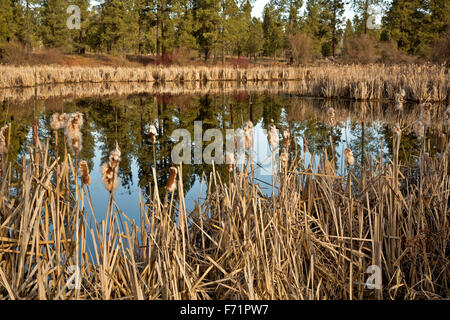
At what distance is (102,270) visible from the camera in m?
1.84

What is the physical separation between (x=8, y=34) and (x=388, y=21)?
3031 cm

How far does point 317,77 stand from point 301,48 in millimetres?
20431

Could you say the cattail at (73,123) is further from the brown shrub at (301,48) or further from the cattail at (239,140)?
the brown shrub at (301,48)

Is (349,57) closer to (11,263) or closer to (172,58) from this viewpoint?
(172,58)

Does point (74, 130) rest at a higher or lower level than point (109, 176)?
higher

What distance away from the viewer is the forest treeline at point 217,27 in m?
31.4

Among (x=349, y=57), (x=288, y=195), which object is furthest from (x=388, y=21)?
(x=288, y=195)

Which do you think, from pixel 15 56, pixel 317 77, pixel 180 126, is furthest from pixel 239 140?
pixel 15 56

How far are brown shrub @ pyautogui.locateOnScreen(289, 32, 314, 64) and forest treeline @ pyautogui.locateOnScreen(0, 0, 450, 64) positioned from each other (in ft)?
0.26

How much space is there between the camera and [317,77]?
15.0 meters

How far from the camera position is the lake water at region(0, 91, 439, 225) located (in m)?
5.06

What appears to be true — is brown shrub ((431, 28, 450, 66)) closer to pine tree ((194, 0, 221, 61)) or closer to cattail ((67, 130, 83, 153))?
pine tree ((194, 0, 221, 61))

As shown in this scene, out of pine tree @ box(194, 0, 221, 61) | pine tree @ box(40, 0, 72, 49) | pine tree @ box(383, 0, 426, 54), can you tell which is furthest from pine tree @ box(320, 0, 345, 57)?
pine tree @ box(40, 0, 72, 49)

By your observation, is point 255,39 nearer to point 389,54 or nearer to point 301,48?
point 301,48
